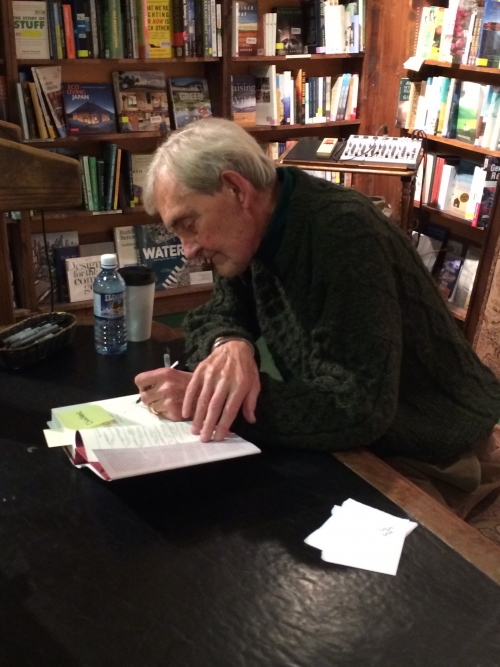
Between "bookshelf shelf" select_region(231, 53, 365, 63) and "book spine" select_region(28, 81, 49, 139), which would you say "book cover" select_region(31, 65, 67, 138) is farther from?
"bookshelf shelf" select_region(231, 53, 365, 63)

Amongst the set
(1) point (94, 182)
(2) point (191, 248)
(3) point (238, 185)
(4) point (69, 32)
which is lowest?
(1) point (94, 182)

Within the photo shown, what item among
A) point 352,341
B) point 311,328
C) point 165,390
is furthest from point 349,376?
point 165,390

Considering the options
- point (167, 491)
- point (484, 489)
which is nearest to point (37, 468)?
point (167, 491)

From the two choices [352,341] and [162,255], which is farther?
[162,255]

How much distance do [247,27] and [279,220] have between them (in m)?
2.70

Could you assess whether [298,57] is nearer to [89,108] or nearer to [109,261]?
[89,108]

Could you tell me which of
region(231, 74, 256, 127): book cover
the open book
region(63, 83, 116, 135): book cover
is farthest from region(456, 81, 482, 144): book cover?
the open book

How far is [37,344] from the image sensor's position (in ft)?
5.10

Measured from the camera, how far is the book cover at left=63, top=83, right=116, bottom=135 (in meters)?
3.46

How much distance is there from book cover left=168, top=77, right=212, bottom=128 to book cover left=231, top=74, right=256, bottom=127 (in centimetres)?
14

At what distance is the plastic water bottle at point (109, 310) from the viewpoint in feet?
5.38

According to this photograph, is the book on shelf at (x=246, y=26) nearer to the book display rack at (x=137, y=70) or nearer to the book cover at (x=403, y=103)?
the book display rack at (x=137, y=70)

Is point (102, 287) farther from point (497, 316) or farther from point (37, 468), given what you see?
point (497, 316)

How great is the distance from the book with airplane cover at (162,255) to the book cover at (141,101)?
1.74 ft
